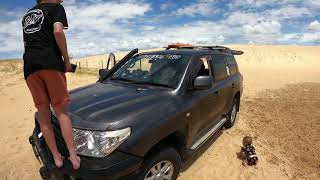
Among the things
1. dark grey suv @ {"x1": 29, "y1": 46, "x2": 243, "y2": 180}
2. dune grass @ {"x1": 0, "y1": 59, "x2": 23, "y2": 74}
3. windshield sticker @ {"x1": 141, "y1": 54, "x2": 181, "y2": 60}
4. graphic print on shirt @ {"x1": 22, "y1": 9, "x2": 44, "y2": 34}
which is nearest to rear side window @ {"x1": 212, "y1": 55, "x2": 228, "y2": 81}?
dark grey suv @ {"x1": 29, "y1": 46, "x2": 243, "y2": 180}

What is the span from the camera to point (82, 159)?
306 cm

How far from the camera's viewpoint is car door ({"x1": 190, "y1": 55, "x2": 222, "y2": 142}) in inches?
172

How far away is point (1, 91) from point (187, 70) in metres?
11.4

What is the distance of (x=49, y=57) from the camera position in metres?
2.93

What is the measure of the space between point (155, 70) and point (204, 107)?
941 millimetres

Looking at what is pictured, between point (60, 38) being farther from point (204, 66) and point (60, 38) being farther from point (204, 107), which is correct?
point (204, 66)

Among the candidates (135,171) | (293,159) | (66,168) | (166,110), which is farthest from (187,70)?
(293,159)

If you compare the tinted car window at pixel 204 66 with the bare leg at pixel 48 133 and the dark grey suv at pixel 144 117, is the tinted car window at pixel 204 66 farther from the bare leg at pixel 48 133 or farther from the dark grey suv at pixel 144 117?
the bare leg at pixel 48 133

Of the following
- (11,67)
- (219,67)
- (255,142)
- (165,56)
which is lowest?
(11,67)

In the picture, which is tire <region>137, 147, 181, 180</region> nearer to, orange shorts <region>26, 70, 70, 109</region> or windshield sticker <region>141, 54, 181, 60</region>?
orange shorts <region>26, 70, 70, 109</region>

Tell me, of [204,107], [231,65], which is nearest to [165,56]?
[204,107]

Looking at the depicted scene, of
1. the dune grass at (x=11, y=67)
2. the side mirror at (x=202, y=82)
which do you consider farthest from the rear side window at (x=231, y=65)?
the dune grass at (x=11, y=67)

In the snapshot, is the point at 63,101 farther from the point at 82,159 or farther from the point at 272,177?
the point at 272,177

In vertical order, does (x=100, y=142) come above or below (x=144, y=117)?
below
